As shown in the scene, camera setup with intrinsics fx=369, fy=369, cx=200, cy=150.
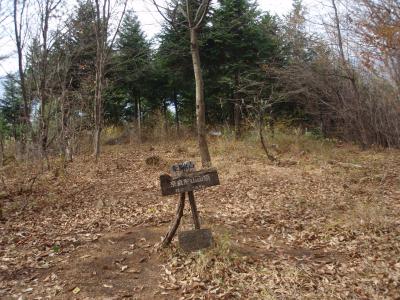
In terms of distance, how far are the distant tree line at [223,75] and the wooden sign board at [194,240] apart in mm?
6852

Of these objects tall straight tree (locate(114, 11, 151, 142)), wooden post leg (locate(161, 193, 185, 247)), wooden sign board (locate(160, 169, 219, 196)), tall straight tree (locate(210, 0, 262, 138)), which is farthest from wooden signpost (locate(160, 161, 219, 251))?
tall straight tree (locate(114, 11, 151, 142))

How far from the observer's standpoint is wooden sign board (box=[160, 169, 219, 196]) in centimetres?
464

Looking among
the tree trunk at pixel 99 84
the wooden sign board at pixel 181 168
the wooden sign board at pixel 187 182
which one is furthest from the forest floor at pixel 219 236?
the tree trunk at pixel 99 84

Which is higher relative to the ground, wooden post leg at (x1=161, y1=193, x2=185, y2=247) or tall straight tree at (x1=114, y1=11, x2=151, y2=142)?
tall straight tree at (x1=114, y1=11, x2=151, y2=142)

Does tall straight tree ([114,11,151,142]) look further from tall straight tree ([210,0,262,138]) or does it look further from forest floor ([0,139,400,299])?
forest floor ([0,139,400,299])

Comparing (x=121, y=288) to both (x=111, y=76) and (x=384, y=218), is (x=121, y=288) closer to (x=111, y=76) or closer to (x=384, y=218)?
(x=384, y=218)

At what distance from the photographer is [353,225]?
5531 mm

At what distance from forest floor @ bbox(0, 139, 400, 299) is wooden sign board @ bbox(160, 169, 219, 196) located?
80cm

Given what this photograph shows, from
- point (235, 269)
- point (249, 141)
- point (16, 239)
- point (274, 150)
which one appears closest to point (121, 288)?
point (235, 269)

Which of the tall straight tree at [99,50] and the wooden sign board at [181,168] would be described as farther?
the tall straight tree at [99,50]

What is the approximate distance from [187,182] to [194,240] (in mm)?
753

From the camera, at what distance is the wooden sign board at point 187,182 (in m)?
4.64

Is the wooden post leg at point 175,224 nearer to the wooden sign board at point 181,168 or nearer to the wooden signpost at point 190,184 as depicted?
the wooden signpost at point 190,184

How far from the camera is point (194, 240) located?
4738 mm
